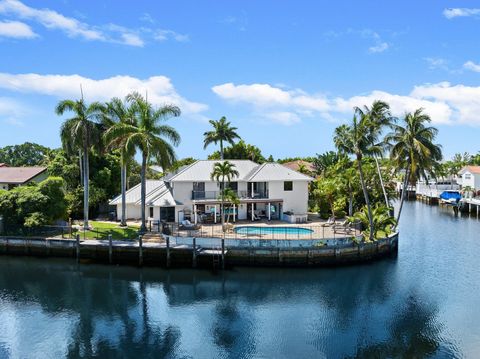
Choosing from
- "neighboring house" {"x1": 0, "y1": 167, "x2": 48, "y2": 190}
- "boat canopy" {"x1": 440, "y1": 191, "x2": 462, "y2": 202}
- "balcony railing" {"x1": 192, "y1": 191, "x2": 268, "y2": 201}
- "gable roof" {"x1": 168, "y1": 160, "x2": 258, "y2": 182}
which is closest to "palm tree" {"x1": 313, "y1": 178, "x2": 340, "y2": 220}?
"balcony railing" {"x1": 192, "y1": 191, "x2": 268, "y2": 201}

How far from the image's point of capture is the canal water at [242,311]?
75.2 feet

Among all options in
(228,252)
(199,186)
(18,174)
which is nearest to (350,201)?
(199,186)

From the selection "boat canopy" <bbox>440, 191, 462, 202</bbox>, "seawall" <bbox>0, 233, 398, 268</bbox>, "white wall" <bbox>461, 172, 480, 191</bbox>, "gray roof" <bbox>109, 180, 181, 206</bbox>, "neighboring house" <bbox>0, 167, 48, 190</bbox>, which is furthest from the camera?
"white wall" <bbox>461, 172, 480, 191</bbox>

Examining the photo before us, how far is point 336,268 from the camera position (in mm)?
36969

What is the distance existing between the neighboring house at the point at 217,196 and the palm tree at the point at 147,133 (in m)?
5.99

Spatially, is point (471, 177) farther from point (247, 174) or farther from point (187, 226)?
point (187, 226)

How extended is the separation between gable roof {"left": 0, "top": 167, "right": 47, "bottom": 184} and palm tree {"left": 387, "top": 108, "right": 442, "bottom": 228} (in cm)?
4724

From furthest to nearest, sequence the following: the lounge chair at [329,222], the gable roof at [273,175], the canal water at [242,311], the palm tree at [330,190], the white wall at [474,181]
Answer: the white wall at [474,181]
the gable roof at [273,175]
the palm tree at [330,190]
the lounge chair at [329,222]
the canal water at [242,311]

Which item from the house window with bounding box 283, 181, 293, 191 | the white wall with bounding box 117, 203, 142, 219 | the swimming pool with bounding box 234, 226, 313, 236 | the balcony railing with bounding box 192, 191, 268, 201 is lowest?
the swimming pool with bounding box 234, 226, 313, 236

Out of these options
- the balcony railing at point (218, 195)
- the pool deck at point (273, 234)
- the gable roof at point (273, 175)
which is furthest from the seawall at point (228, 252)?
the gable roof at point (273, 175)

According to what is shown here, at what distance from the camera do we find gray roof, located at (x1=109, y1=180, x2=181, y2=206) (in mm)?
47969

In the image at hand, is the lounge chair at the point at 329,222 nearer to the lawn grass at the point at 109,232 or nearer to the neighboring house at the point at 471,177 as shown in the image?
the lawn grass at the point at 109,232

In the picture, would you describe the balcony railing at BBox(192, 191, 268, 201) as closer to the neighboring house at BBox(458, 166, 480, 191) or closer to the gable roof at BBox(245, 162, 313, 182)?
the gable roof at BBox(245, 162, 313, 182)

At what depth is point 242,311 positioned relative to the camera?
92.4 ft
